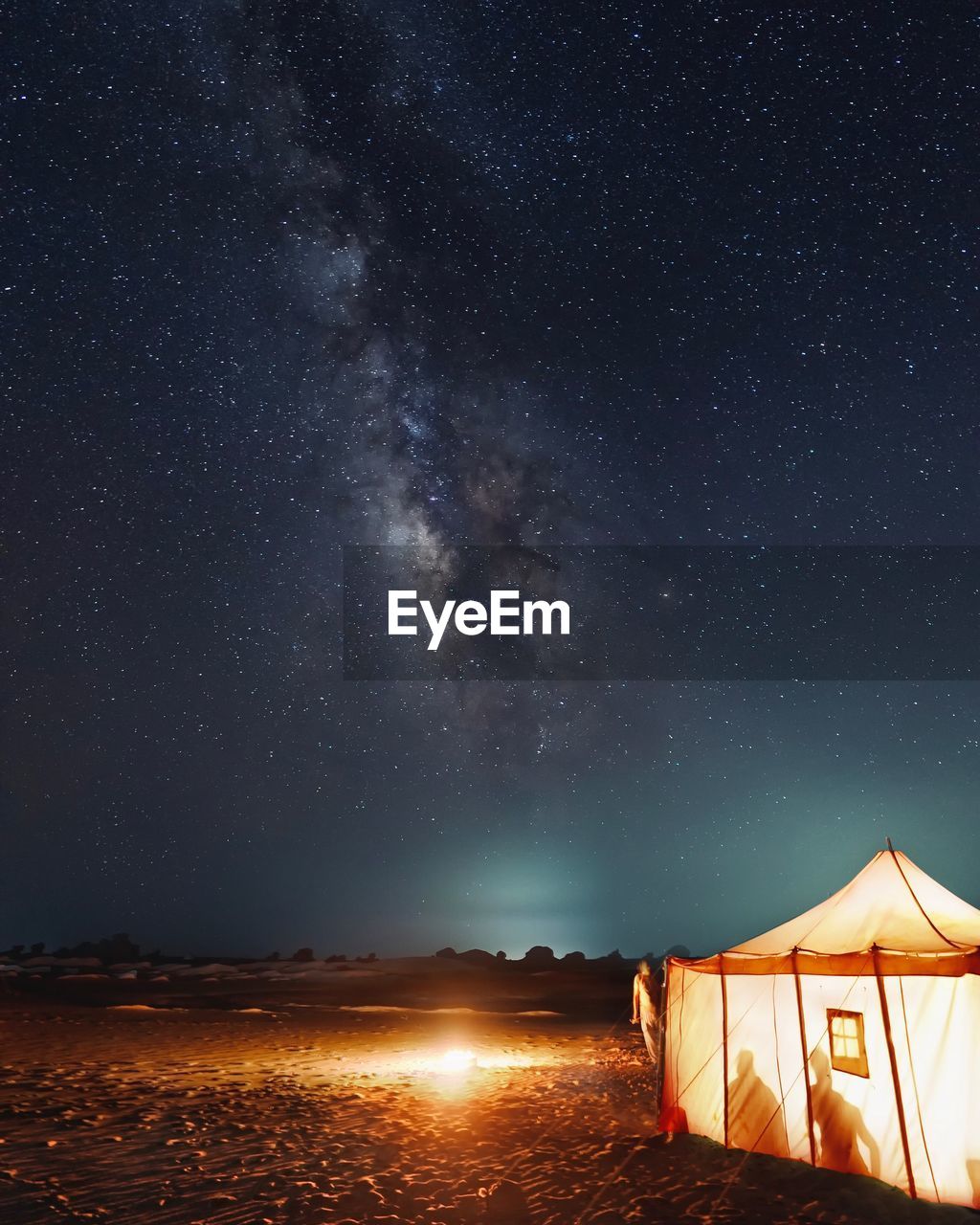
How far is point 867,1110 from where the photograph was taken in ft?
27.9

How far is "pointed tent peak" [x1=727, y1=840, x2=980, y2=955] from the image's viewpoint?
8781mm

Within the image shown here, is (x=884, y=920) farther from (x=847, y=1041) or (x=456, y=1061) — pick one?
(x=456, y=1061)

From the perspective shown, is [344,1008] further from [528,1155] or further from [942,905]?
[942,905]

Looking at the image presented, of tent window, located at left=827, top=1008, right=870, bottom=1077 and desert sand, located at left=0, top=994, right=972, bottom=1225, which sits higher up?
tent window, located at left=827, top=1008, right=870, bottom=1077

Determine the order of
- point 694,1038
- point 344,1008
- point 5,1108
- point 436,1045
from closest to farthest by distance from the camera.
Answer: point 694,1038
point 5,1108
point 436,1045
point 344,1008

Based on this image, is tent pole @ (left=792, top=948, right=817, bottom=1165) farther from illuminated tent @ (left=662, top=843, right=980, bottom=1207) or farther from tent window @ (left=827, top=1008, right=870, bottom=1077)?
tent window @ (left=827, top=1008, right=870, bottom=1077)

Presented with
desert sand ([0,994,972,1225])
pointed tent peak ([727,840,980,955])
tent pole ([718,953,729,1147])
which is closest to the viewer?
desert sand ([0,994,972,1225])

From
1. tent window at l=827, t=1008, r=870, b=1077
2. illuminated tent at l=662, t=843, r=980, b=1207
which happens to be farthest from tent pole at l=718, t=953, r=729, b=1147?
tent window at l=827, t=1008, r=870, b=1077

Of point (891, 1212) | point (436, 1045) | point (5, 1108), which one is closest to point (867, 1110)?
point (891, 1212)

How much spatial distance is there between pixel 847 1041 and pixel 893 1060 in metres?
0.55

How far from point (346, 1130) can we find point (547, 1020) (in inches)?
795

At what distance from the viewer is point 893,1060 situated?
8359 millimetres

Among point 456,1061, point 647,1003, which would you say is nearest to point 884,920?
point 647,1003

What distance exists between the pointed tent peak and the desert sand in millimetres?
2237
